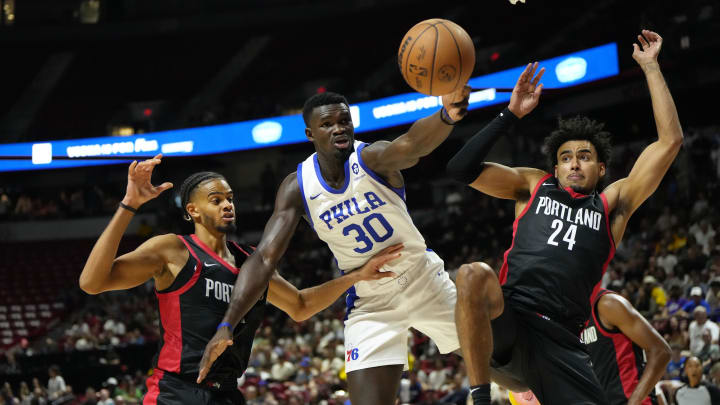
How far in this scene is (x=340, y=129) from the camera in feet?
15.4

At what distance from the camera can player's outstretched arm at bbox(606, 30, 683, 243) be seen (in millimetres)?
4410

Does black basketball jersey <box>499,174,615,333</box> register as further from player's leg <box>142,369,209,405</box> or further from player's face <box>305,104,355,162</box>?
player's leg <box>142,369,209,405</box>

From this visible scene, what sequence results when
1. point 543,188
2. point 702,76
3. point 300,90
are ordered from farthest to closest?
point 300,90 < point 702,76 < point 543,188

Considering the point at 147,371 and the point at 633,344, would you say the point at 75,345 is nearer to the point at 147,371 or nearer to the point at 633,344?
the point at 147,371

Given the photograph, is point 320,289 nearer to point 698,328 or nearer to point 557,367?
A: point 557,367

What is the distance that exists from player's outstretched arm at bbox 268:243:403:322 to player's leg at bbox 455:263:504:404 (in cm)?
79

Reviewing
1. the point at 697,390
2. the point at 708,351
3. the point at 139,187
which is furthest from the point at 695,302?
the point at 139,187

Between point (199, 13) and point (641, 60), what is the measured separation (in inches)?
826

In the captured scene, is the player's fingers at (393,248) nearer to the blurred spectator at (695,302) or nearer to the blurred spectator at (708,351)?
the blurred spectator at (708,351)

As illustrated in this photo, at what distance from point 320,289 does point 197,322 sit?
0.94m

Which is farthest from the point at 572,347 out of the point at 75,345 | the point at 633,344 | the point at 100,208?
the point at 100,208

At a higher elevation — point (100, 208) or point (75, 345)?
point (100, 208)

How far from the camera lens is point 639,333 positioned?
4.97m

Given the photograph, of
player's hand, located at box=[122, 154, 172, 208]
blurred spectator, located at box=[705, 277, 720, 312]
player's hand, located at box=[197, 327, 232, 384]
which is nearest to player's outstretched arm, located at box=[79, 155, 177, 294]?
player's hand, located at box=[122, 154, 172, 208]
